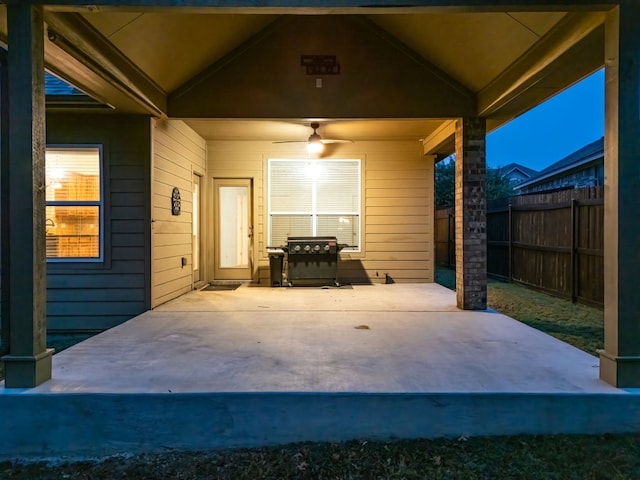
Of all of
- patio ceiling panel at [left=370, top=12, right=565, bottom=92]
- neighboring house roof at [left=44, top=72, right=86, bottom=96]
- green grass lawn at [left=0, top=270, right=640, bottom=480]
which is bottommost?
A: green grass lawn at [left=0, top=270, right=640, bottom=480]

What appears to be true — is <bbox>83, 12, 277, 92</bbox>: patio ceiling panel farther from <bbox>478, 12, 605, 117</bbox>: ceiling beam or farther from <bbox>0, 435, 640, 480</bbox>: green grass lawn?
<bbox>0, 435, 640, 480</bbox>: green grass lawn

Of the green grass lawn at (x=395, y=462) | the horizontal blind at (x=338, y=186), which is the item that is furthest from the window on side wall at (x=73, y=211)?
the horizontal blind at (x=338, y=186)

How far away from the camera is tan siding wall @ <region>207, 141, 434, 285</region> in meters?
8.09

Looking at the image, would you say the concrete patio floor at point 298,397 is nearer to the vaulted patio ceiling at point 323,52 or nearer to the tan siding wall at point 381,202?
the vaulted patio ceiling at point 323,52

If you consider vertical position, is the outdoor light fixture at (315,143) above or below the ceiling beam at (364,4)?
below

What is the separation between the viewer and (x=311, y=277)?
7.64 metres

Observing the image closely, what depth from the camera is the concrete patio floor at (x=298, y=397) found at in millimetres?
2676

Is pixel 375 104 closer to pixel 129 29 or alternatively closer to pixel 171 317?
pixel 129 29

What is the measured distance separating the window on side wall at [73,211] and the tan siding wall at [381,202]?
8.92ft

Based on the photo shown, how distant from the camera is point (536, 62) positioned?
4.02 metres

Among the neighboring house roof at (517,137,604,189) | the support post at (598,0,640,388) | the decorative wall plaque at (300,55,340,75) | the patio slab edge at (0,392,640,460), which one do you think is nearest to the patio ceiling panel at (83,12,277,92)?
the decorative wall plaque at (300,55,340,75)

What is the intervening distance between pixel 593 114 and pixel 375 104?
14599 centimetres

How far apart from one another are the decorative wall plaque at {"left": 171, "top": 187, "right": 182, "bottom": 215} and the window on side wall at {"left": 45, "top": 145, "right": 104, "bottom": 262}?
990 millimetres

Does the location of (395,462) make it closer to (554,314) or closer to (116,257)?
(116,257)
